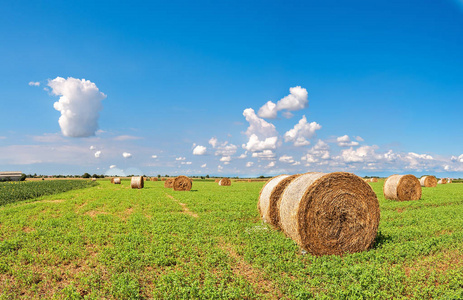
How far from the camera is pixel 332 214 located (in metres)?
10.2

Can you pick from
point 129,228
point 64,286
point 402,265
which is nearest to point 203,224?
point 129,228

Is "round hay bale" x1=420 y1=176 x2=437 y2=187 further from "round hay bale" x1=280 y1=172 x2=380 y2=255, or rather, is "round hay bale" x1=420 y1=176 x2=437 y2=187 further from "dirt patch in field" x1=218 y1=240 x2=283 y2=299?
"dirt patch in field" x1=218 y1=240 x2=283 y2=299

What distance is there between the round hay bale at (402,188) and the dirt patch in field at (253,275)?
20673 mm

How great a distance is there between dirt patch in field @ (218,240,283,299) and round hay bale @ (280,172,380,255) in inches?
97.2

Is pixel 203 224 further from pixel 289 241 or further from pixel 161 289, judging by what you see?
pixel 161 289

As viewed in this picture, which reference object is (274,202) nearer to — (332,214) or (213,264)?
(332,214)

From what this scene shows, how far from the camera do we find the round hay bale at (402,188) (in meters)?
24.0

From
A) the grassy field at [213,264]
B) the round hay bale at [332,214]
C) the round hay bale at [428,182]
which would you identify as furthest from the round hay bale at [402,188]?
the round hay bale at [428,182]

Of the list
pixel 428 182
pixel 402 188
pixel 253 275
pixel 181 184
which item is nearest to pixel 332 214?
pixel 253 275

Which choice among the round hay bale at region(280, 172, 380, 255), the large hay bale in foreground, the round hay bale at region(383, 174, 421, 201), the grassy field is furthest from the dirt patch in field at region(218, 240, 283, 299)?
the round hay bale at region(383, 174, 421, 201)

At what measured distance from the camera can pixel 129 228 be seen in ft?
41.2

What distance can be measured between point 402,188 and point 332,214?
59.4ft

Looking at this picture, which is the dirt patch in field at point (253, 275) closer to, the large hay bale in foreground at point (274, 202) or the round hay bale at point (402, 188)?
the large hay bale in foreground at point (274, 202)

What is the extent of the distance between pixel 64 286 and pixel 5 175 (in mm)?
119092
